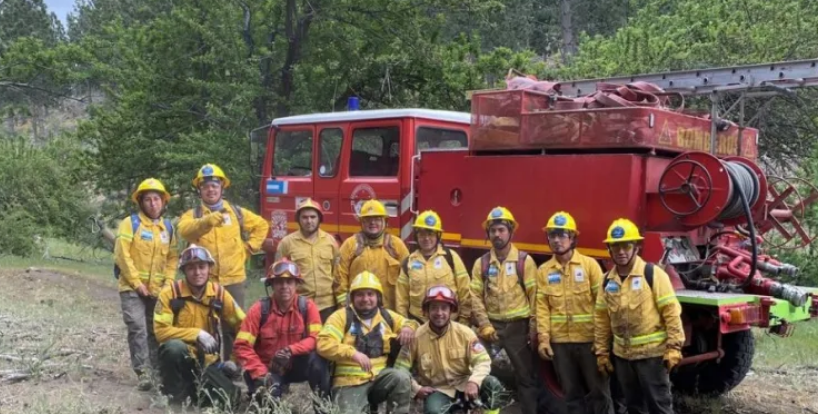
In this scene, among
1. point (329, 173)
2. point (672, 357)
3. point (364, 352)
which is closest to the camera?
point (672, 357)

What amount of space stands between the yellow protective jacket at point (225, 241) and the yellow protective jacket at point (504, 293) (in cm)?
190

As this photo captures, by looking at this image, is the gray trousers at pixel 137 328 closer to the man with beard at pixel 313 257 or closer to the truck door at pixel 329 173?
the man with beard at pixel 313 257

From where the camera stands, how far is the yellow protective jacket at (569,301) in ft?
18.0

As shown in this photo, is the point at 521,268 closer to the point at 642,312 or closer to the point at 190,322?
the point at 642,312

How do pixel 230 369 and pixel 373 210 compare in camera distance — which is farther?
pixel 373 210

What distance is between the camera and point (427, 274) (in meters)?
5.85

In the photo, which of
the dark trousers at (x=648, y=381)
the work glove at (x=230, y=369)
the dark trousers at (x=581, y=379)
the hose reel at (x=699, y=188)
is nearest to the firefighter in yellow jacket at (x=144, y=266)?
the work glove at (x=230, y=369)

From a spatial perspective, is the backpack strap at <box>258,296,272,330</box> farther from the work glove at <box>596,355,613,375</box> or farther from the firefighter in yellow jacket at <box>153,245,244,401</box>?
the work glove at <box>596,355,613,375</box>

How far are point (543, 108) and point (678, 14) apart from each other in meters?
10.2

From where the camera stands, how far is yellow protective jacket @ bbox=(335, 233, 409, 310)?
620 cm

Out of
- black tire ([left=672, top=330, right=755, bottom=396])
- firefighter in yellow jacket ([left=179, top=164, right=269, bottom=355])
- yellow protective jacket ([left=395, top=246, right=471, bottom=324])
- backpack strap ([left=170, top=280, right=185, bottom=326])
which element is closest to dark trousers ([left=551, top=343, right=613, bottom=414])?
yellow protective jacket ([left=395, top=246, right=471, bottom=324])

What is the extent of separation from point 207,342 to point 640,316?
2.89m

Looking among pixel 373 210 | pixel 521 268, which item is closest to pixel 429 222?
pixel 373 210

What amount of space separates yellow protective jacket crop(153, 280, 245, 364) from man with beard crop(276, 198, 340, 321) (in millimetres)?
584
